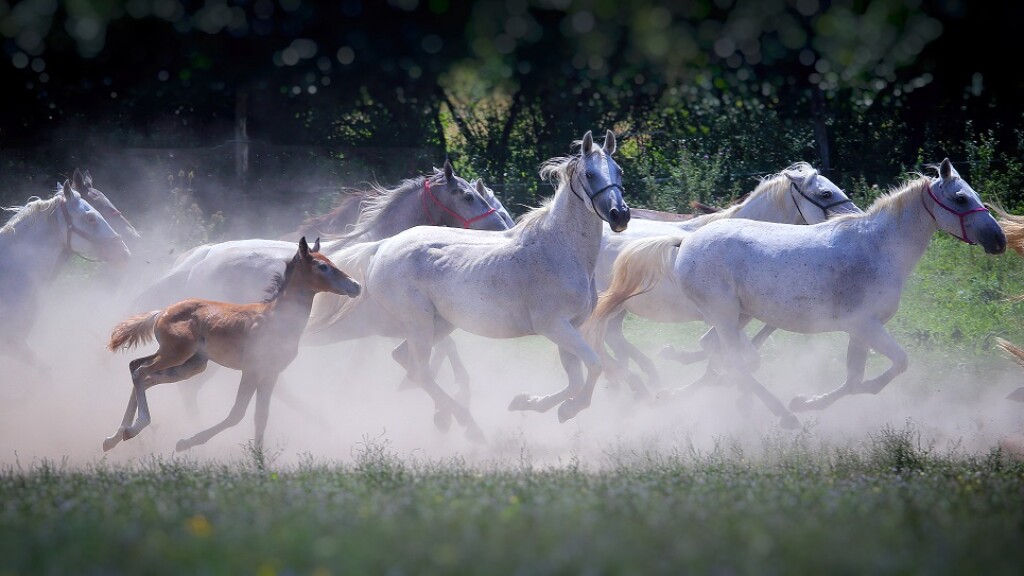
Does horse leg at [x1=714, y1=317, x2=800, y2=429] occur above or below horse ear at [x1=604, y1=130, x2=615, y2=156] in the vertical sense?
below

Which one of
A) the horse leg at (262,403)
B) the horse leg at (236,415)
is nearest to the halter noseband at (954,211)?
the horse leg at (262,403)

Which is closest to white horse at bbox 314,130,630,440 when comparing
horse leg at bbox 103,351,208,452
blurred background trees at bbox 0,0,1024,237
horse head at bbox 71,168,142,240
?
horse leg at bbox 103,351,208,452

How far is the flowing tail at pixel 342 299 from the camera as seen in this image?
31.3 feet

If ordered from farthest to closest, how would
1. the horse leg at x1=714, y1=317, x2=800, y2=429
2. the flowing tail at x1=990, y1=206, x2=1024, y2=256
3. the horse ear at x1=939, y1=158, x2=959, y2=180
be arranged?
1. the flowing tail at x1=990, y1=206, x2=1024, y2=256
2. the horse leg at x1=714, y1=317, x2=800, y2=429
3. the horse ear at x1=939, y1=158, x2=959, y2=180

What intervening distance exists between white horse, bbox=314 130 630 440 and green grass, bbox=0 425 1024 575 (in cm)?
135

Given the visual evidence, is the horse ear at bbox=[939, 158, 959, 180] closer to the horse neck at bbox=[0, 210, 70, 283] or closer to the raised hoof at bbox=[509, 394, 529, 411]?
the raised hoof at bbox=[509, 394, 529, 411]

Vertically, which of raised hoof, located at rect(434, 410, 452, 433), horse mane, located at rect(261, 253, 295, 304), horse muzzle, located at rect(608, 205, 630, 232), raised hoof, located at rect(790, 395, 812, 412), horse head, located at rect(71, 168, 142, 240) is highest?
horse head, located at rect(71, 168, 142, 240)

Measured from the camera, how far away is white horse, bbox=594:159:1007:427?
27.9 ft

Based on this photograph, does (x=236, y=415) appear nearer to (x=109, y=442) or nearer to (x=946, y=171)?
(x=109, y=442)

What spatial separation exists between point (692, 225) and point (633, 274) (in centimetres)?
128

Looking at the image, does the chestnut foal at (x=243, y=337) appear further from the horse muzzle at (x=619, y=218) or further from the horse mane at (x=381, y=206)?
the horse mane at (x=381, y=206)

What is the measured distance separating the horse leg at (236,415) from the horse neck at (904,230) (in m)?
4.58

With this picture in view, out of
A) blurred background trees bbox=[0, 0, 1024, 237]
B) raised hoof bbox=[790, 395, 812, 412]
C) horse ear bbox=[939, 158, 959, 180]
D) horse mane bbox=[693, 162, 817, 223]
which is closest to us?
horse ear bbox=[939, 158, 959, 180]

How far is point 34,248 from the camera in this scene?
10.6 meters
